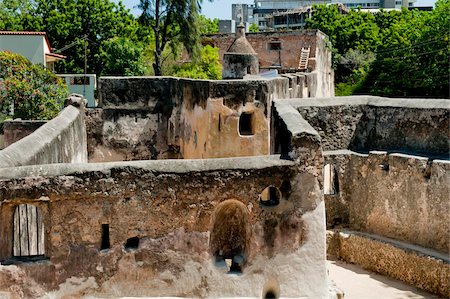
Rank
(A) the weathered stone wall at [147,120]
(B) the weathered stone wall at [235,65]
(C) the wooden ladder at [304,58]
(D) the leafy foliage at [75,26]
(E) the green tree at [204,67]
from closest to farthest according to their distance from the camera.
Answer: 1. (A) the weathered stone wall at [147,120]
2. (B) the weathered stone wall at [235,65]
3. (E) the green tree at [204,67]
4. (C) the wooden ladder at [304,58]
5. (D) the leafy foliage at [75,26]

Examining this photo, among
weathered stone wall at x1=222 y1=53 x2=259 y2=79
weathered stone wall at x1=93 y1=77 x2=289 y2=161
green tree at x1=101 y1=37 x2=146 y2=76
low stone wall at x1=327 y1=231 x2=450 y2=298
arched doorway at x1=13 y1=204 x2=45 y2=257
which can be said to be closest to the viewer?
arched doorway at x1=13 y1=204 x2=45 y2=257

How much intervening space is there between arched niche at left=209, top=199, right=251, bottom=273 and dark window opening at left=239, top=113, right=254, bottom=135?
23.2ft

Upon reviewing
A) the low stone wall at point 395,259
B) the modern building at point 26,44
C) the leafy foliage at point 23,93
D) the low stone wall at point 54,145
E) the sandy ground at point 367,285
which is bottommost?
the sandy ground at point 367,285

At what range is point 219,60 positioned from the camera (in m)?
37.1

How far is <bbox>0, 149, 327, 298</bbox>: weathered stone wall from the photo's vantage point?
7984 mm

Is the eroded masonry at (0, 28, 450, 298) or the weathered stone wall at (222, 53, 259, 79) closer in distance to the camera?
the eroded masonry at (0, 28, 450, 298)

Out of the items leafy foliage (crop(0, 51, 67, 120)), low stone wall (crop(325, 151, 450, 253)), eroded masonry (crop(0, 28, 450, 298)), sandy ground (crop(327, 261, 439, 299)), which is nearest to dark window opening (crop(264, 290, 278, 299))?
eroded masonry (crop(0, 28, 450, 298))

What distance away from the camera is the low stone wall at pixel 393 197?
1368 cm

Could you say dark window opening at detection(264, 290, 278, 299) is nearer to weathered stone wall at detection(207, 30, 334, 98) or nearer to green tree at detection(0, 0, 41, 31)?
weathered stone wall at detection(207, 30, 334, 98)

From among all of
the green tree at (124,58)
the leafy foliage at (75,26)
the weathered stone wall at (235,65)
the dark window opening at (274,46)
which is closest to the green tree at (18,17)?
the leafy foliage at (75,26)

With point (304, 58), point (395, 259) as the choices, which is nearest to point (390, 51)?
point (304, 58)

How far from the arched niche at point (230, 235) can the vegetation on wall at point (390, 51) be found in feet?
84.5

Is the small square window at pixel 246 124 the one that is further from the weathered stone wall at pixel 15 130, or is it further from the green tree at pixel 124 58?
the green tree at pixel 124 58

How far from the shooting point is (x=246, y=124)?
15742 millimetres
